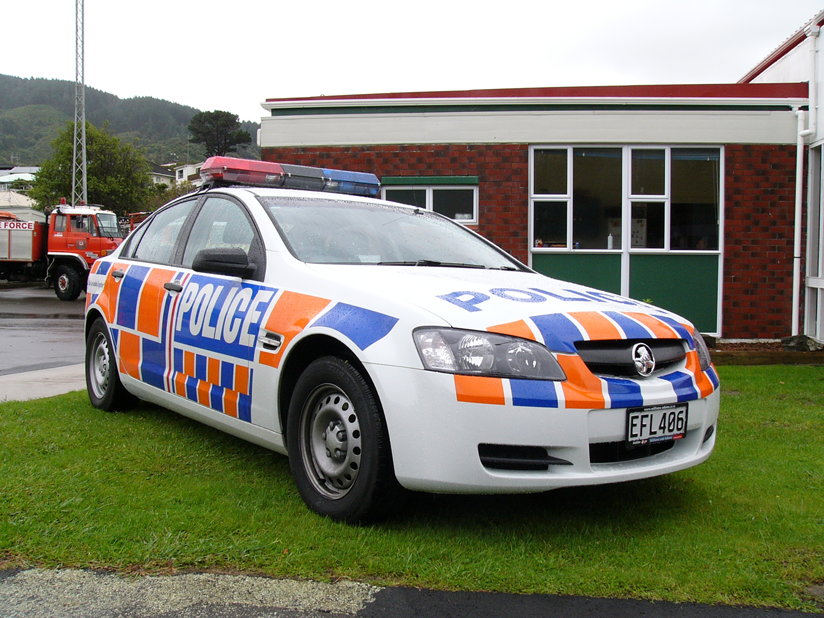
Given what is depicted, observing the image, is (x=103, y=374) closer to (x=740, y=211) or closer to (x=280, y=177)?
(x=280, y=177)

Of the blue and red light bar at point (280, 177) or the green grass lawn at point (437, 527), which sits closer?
the green grass lawn at point (437, 527)

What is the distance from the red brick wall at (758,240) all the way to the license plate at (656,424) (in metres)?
8.72

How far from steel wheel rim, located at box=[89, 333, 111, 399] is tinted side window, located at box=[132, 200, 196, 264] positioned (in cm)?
71

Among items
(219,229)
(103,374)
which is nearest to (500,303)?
(219,229)

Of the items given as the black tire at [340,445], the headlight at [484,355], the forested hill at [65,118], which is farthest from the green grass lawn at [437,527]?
the forested hill at [65,118]

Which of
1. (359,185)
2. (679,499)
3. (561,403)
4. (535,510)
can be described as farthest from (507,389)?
(359,185)

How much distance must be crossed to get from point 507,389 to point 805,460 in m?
2.55

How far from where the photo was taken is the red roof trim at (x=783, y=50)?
10.4m

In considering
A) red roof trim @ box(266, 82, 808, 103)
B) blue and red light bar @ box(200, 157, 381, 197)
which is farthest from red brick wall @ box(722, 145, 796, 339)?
blue and red light bar @ box(200, 157, 381, 197)

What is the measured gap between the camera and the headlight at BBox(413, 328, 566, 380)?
9.94 feet

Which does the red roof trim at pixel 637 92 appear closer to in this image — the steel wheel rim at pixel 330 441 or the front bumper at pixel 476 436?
the steel wheel rim at pixel 330 441

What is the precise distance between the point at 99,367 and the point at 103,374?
0.11 m

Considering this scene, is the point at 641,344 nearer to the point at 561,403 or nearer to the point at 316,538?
the point at 561,403

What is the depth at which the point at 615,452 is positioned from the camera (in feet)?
10.5
